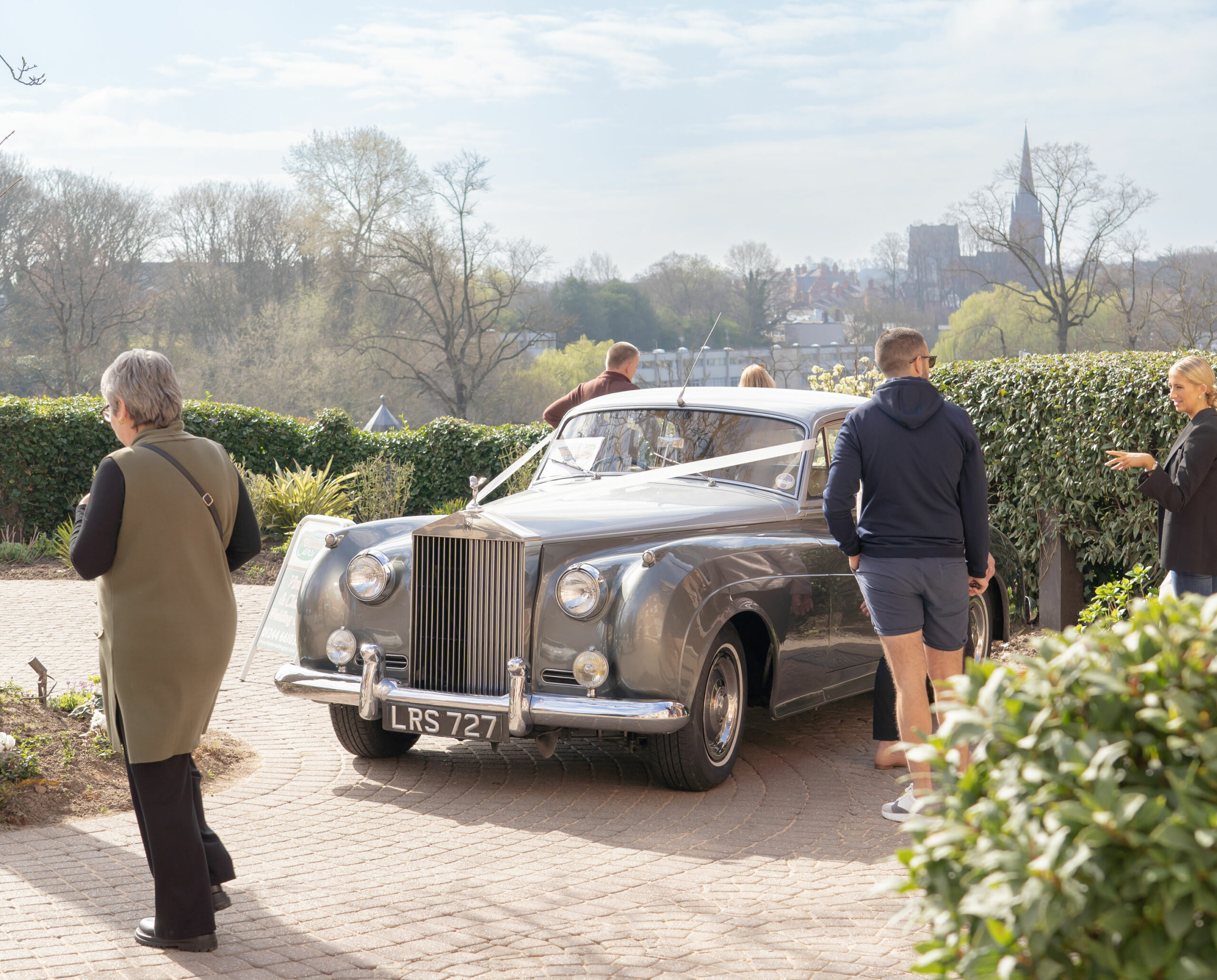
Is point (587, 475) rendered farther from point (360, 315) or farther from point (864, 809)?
point (360, 315)

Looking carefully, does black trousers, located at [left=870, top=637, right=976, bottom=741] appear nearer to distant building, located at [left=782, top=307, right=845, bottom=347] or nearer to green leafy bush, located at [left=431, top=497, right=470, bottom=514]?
green leafy bush, located at [left=431, top=497, right=470, bottom=514]

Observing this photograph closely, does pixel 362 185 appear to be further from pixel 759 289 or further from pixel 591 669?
pixel 591 669

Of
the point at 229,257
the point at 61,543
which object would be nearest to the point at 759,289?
the point at 229,257

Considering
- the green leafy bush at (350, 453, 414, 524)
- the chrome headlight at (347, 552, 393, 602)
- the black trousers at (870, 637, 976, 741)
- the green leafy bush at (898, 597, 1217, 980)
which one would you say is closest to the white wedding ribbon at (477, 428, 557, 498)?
the chrome headlight at (347, 552, 393, 602)

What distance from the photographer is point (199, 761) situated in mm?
6332

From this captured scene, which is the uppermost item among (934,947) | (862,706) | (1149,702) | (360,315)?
(360,315)

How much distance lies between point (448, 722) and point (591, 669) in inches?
30.9

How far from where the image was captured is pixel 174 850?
3.91 meters

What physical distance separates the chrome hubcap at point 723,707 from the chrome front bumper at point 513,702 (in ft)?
1.16

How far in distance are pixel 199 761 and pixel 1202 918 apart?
5.55 metres

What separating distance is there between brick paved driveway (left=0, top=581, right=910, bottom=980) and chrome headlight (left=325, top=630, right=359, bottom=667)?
66 centimetres

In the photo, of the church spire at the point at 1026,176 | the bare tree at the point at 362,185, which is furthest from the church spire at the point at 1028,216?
the bare tree at the point at 362,185

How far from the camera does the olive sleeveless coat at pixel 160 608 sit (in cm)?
386

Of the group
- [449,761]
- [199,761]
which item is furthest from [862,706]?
[199,761]
